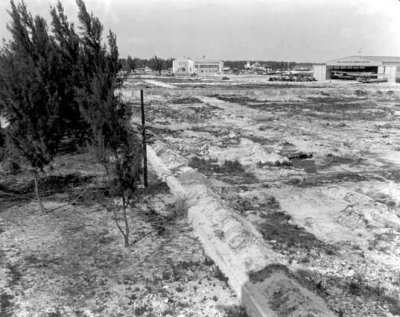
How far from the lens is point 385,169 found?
55.9 feet

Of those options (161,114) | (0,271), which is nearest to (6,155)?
(0,271)

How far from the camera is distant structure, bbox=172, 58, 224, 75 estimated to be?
12706 centimetres

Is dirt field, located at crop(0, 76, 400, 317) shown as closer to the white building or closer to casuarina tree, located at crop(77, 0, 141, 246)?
casuarina tree, located at crop(77, 0, 141, 246)

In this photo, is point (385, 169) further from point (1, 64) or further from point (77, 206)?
point (1, 64)

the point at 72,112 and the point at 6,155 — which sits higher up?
the point at 72,112

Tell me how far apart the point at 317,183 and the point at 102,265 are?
9047 millimetres

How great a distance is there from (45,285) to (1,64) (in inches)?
253

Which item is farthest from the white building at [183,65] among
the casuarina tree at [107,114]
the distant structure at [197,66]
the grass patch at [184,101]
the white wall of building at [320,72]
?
the casuarina tree at [107,114]

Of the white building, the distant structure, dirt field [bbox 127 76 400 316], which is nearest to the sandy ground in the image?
dirt field [bbox 127 76 400 316]

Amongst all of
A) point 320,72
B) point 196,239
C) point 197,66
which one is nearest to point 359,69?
point 320,72

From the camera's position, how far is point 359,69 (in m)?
87.6

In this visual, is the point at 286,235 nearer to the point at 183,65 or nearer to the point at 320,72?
the point at 320,72

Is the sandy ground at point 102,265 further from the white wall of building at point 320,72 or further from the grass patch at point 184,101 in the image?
the white wall of building at point 320,72

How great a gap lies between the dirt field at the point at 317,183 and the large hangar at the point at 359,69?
50.2m
